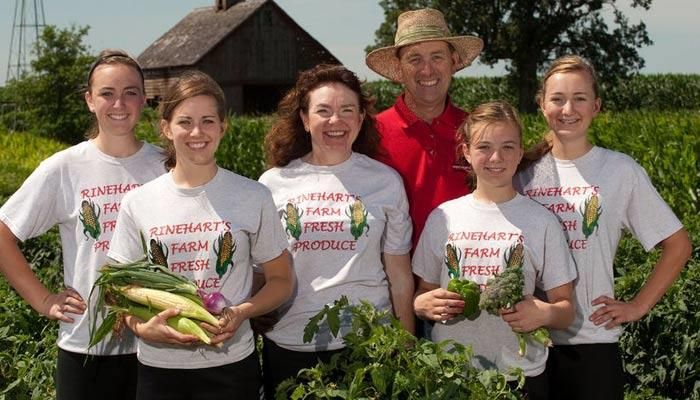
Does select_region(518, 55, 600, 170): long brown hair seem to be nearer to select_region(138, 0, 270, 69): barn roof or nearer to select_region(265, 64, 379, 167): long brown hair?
select_region(265, 64, 379, 167): long brown hair

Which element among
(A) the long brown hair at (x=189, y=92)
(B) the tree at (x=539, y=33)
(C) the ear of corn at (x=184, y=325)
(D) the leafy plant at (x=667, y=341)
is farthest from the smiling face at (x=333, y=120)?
(B) the tree at (x=539, y=33)

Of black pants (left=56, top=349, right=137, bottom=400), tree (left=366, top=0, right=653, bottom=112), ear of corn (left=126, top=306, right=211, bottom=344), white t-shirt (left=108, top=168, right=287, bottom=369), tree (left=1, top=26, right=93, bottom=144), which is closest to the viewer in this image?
ear of corn (left=126, top=306, right=211, bottom=344)

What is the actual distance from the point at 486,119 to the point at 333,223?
0.74 m

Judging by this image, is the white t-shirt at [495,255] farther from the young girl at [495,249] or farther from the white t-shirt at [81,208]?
the white t-shirt at [81,208]

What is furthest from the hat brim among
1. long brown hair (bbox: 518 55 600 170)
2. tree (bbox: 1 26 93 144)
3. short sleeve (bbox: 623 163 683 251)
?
tree (bbox: 1 26 93 144)

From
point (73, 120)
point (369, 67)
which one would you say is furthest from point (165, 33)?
point (369, 67)

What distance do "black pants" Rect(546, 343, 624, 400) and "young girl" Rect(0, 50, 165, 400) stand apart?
177 cm

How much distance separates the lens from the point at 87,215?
398 cm

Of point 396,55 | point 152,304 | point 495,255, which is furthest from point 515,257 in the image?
point 396,55

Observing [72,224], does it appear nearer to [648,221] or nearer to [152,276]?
[152,276]

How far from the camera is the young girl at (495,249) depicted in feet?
12.6

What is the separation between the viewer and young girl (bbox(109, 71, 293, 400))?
3.66 m

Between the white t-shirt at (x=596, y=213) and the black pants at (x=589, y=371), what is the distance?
41 millimetres

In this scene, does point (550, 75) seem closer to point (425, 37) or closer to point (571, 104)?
point (571, 104)
